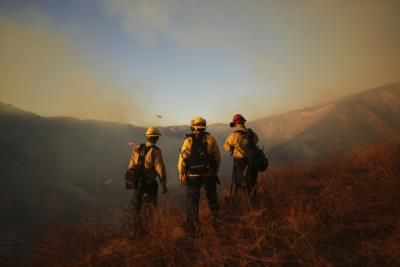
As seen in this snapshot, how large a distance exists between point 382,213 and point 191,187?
2.94 m

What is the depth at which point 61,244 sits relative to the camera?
4.57 meters

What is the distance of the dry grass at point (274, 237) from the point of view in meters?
2.96

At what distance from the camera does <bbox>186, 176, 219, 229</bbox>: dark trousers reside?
457 cm

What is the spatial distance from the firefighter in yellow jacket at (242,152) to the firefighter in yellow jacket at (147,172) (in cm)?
144

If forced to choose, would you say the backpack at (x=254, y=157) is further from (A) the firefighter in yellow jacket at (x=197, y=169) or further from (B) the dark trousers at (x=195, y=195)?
(B) the dark trousers at (x=195, y=195)

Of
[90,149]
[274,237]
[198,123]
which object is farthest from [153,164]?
[90,149]

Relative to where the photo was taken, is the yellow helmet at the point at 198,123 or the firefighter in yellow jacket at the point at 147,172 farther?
the firefighter in yellow jacket at the point at 147,172

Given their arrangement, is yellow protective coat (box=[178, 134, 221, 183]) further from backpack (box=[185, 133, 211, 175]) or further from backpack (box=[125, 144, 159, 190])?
backpack (box=[125, 144, 159, 190])

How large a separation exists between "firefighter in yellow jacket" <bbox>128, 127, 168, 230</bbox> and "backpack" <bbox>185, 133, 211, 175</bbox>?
759 millimetres

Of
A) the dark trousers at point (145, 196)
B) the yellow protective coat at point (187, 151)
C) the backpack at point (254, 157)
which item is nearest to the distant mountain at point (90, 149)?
the backpack at point (254, 157)

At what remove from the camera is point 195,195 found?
15.1 feet

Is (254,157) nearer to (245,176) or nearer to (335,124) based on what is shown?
(245,176)

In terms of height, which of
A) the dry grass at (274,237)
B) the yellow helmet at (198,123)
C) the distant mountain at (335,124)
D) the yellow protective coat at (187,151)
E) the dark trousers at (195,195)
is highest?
the distant mountain at (335,124)

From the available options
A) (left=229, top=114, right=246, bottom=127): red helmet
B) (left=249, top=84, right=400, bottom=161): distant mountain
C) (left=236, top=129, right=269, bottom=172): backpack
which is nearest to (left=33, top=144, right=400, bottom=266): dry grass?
(left=236, top=129, right=269, bottom=172): backpack
